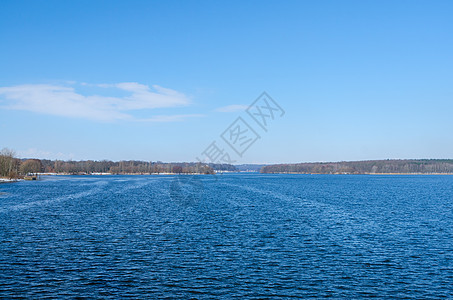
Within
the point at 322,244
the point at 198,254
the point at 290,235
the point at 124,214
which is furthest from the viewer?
the point at 124,214

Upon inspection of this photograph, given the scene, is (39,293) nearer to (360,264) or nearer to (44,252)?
(44,252)

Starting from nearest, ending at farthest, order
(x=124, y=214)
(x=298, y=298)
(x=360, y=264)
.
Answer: (x=298, y=298)
(x=360, y=264)
(x=124, y=214)

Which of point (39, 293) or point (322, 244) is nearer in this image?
point (39, 293)

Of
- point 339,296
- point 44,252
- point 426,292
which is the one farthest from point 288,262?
point 44,252

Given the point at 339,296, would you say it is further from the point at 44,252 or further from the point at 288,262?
the point at 44,252

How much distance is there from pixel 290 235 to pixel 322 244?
11.7 feet

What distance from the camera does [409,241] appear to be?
86.6 ft

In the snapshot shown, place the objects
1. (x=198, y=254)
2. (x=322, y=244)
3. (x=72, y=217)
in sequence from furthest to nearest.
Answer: (x=72, y=217)
(x=322, y=244)
(x=198, y=254)

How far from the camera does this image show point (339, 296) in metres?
15.4

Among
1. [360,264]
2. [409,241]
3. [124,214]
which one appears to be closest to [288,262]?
[360,264]

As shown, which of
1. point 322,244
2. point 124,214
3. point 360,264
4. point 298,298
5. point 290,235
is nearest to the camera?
point 298,298

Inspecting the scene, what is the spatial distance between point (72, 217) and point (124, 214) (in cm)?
542

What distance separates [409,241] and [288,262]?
446 inches

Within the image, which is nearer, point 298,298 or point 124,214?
point 298,298
